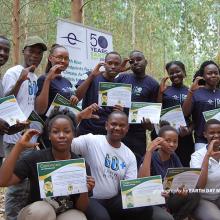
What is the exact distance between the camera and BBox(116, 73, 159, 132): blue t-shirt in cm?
463

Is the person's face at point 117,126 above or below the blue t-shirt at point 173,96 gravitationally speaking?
below

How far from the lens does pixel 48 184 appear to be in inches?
118

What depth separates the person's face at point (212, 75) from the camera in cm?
461

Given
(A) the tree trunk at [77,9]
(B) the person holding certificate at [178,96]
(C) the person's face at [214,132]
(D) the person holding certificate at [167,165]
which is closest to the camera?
(D) the person holding certificate at [167,165]

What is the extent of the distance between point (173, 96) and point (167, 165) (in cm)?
109

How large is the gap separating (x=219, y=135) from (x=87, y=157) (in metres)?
1.40

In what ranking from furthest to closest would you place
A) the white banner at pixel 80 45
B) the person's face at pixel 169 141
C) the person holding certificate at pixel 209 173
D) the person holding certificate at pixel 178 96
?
the white banner at pixel 80 45 < the person holding certificate at pixel 178 96 < the person's face at pixel 169 141 < the person holding certificate at pixel 209 173

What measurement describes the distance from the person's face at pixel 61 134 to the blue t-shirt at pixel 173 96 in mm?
1905

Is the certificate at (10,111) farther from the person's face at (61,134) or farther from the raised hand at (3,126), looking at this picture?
the person's face at (61,134)

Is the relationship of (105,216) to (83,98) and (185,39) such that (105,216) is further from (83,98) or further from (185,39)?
(185,39)

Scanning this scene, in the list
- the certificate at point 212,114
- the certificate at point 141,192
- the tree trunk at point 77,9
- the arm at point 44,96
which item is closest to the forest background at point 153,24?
the tree trunk at point 77,9

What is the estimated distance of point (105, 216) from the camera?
131 inches

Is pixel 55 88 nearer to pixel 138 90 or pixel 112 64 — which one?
pixel 112 64

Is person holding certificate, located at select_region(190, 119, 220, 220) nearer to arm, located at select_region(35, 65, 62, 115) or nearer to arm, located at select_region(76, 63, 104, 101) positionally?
arm, located at select_region(76, 63, 104, 101)
